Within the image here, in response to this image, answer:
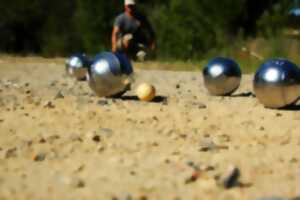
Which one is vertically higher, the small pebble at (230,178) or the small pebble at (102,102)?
the small pebble at (230,178)

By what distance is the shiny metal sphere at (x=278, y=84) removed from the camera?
23.4ft

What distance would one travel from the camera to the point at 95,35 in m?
27.2

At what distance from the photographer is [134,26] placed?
14.4 metres

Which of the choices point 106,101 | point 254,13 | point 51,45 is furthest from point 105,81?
point 51,45

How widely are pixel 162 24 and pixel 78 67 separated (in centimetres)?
1212

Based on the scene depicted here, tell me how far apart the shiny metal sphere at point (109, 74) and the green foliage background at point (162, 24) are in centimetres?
1068

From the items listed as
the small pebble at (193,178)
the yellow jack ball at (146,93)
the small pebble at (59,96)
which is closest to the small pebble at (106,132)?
the small pebble at (193,178)

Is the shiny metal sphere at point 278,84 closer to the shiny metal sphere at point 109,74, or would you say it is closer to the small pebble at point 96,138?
the shiny metal sphere at point 109,74

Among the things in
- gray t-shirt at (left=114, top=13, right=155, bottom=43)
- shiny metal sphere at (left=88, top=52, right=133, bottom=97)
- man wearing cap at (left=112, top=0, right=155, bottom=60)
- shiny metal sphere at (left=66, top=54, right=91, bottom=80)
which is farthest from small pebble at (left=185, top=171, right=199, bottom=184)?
gray t-shirt at (left=114, top=13, right=155, bottom=43)

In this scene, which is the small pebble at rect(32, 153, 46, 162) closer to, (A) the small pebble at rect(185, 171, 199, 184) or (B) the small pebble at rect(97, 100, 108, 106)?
(A) the small pebble at rect(185, 171, 199, 184)

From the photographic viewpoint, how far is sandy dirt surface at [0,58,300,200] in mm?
3893

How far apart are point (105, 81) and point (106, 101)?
0.26m

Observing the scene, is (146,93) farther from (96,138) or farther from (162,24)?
(162,24)

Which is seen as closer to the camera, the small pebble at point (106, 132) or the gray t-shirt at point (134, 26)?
the small pebble at point (106, 132)
